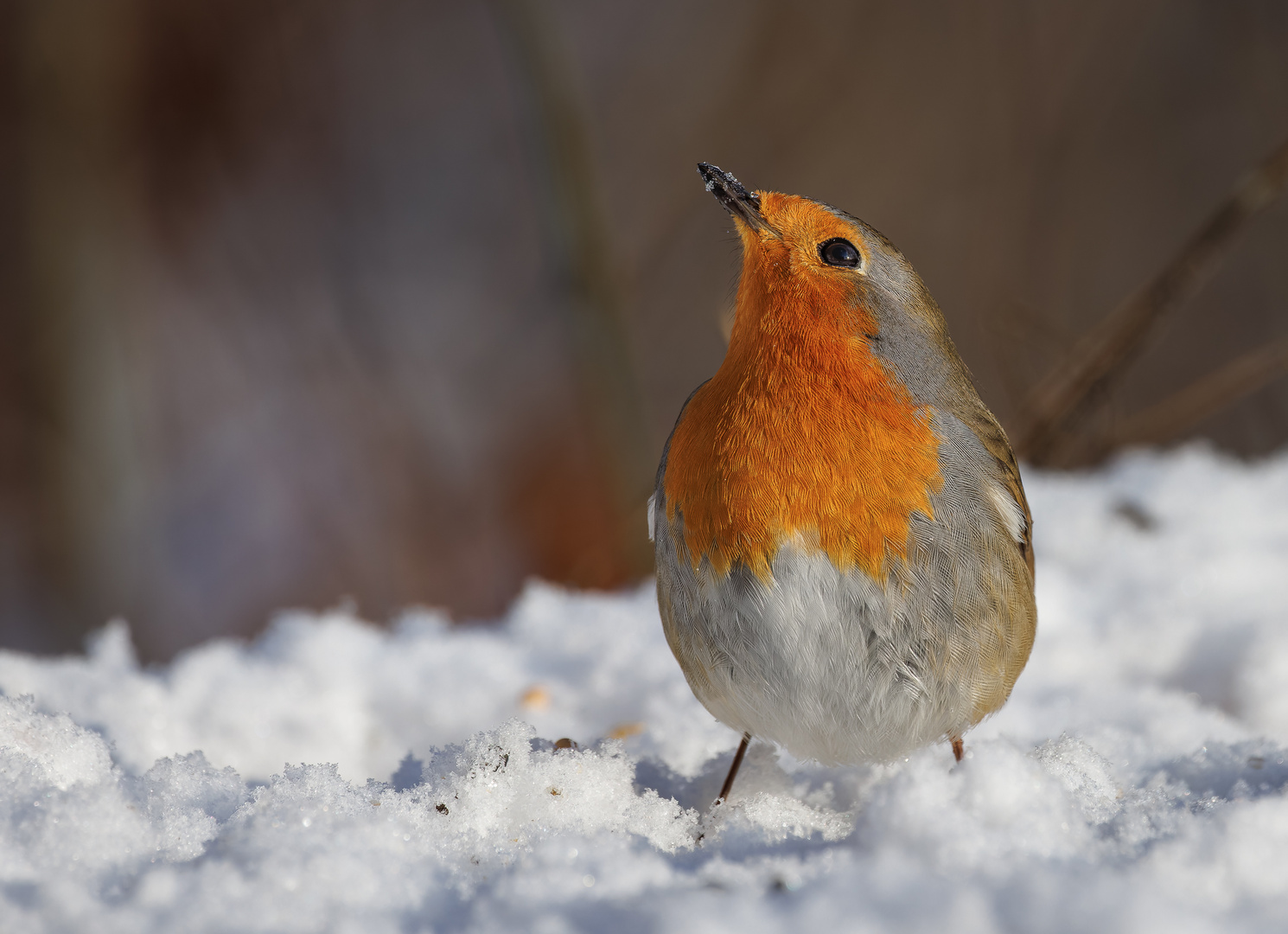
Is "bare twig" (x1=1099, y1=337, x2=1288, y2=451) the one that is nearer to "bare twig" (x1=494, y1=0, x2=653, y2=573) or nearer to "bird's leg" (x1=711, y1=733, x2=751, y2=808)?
"bare twig" (x1=494, y1=0, x2=653, y2=573)

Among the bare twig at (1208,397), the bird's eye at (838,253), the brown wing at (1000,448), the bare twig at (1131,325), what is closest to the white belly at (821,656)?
the brown wing at (1000,448)

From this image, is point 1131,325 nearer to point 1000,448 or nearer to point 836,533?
point 1000,448

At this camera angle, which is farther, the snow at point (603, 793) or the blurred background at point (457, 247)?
the blurred background at point (457, 247)

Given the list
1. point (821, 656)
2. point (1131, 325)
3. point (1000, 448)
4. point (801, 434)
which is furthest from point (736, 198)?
point (1131, 325)

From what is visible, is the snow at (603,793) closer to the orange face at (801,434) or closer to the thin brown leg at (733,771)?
the thin brown leg at (733,771)

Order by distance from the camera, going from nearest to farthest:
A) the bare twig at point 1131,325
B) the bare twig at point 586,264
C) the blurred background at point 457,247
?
the bare twig at point 1131,325
the bare twig at point 586,264
the blurred background at point 457,247

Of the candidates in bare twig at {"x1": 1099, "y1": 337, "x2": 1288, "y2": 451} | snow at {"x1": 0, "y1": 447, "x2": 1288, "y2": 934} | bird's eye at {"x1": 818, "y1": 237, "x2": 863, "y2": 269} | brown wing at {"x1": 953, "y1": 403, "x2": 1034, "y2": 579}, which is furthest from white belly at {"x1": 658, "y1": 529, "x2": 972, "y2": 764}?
bare twig at {"x1": 1099, "y1": 337, "x2": 1288, "y2": 451}
